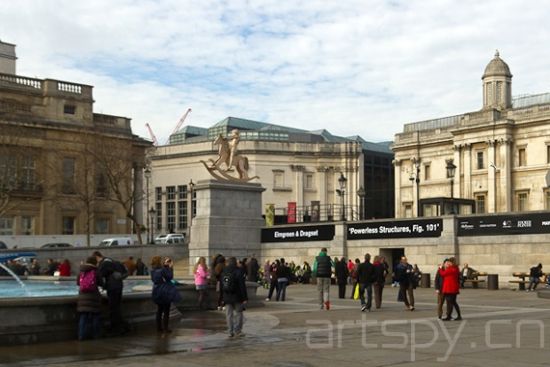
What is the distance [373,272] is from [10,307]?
1301 cm

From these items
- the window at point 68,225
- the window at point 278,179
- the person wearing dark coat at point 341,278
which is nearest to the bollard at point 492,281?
→ the person wearing dark coat at point 341,278

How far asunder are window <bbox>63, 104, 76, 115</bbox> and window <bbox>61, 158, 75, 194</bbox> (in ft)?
14.4

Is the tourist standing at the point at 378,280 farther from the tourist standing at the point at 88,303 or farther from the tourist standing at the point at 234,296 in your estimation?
the tourist standing at the point at 88,303

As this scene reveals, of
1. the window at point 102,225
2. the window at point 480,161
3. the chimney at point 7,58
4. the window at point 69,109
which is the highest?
the chimney at point 7,58

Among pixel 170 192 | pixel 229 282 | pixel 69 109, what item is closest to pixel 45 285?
pixel 229 282

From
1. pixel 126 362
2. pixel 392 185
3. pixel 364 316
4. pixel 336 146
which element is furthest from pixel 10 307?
pixel 392 185

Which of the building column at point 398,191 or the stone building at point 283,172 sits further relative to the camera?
the stone building at point 283,172

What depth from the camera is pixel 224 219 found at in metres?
47.5

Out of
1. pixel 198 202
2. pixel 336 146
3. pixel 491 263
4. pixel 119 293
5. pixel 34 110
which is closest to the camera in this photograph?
pixel 119 293

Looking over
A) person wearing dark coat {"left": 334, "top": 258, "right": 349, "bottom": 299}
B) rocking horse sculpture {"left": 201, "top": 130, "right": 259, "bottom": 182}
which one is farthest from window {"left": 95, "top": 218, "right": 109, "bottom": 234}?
person wearing dark coat {"left": 334, "top": 258, "right": 349, "bottom": 299}

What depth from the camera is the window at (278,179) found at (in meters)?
105

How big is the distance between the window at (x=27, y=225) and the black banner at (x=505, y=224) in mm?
40315

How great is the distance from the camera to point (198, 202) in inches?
1877

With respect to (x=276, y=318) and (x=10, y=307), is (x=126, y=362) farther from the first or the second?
(x=276, y=318)
